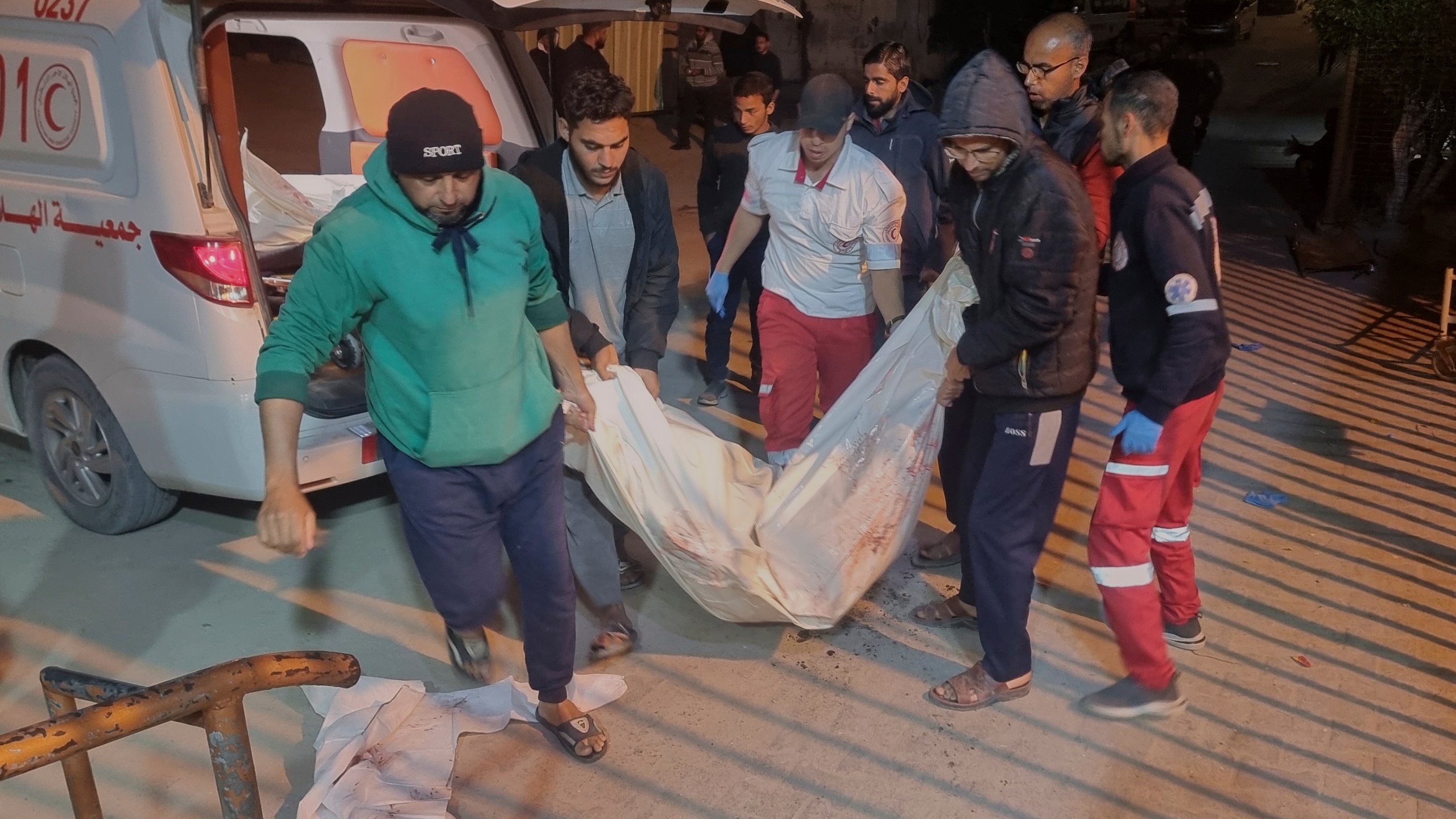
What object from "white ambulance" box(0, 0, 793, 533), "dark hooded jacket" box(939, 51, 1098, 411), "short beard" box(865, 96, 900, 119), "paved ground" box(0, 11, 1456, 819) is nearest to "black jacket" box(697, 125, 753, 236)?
"short beard" box(865, 96, 900, 119)

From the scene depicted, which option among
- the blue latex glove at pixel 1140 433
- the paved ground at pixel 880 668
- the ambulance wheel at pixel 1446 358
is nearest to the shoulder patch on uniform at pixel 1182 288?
the blue latex glove at pixel 1140 433

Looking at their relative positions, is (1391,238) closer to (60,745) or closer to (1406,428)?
(1406,428)

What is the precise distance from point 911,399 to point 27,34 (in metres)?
3.39

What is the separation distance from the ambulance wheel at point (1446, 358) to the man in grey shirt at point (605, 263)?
5033 millimetres

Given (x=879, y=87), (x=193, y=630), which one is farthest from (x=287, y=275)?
(x=879, y=87)

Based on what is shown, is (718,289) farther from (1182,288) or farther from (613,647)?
(1182,288)

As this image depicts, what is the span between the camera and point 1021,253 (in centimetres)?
303

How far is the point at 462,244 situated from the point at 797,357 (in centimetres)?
181

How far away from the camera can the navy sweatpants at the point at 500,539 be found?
2941 millimetres

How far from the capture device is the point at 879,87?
4859mm

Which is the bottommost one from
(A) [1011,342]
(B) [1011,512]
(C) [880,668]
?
(C) [880,668]

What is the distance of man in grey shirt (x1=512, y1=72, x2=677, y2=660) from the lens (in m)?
3.49

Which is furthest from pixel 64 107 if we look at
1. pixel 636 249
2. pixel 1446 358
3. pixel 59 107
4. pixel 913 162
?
pixel 1446 358

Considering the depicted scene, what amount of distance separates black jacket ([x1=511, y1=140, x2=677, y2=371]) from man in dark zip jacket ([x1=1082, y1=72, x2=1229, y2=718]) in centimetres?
141
